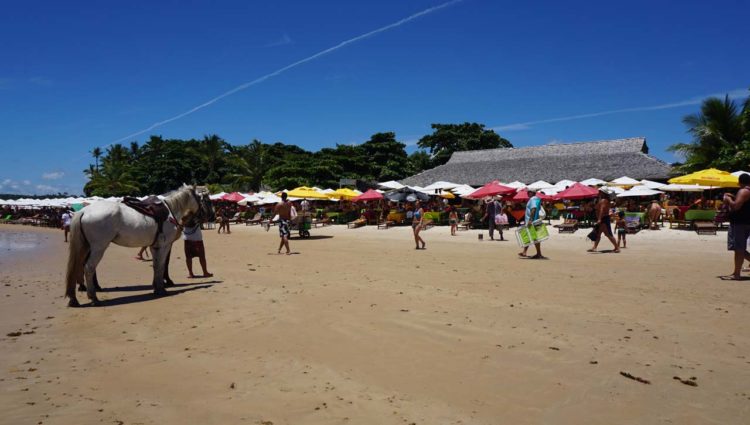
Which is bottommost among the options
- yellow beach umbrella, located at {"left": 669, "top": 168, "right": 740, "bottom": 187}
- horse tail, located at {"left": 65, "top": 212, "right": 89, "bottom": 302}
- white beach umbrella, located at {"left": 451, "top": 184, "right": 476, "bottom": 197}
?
horse tail, located at {"left": 65, "top": 212, "right": 89, "bottom": 302}

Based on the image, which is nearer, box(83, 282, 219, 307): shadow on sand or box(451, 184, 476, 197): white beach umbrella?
box(83, 282, 219, 307): shadow on sand

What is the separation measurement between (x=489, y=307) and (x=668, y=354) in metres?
2.41

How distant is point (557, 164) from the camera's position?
38188 mm

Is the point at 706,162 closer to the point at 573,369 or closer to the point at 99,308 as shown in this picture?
the point at 573,369

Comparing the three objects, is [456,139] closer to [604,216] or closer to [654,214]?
[654,214]

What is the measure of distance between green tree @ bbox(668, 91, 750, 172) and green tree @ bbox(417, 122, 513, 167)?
104 feet

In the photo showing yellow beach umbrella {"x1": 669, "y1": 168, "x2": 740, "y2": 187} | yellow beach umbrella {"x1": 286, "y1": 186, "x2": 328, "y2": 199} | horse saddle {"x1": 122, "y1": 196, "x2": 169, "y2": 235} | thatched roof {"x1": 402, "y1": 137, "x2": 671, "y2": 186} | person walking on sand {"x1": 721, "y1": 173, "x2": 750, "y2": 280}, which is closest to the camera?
horse saddle {"x1": 122, "y1": 196, "x2": 169, "y2": 235}

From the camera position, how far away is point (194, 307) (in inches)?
279

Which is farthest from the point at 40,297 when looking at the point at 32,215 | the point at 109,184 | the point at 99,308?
the point at 109,184

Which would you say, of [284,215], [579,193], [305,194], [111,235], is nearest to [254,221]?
[305,194]

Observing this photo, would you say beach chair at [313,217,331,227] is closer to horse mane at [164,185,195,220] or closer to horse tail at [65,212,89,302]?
horse mane at [164,185,195,220]

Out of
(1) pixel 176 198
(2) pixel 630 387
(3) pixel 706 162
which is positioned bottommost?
(2) pixel 630 387

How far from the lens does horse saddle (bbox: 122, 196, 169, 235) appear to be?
8086 mm

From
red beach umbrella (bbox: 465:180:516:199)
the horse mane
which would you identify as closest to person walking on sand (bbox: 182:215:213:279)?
the horse mane
